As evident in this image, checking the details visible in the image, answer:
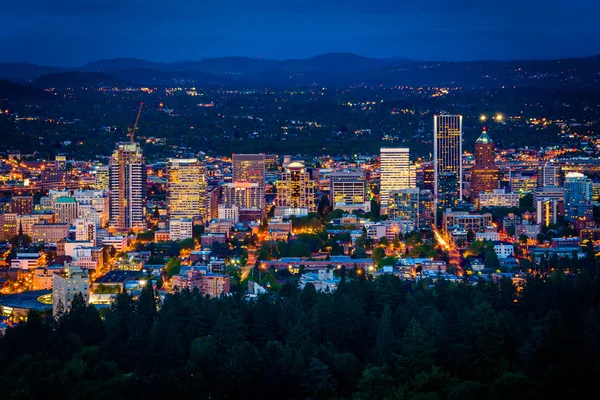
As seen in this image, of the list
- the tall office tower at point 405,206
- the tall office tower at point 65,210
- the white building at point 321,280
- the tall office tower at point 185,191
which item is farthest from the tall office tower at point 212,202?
the white building at point 321,280

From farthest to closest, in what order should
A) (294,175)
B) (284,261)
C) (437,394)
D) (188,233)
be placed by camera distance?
1. (294,175)
2. (188,233)
3. (284,261)
4. (437,394)

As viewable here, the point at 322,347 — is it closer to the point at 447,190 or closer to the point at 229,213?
the point at 229,213

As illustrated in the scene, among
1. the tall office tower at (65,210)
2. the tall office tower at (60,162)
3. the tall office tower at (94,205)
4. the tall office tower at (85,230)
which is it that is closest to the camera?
the tall office tower at (85,230)

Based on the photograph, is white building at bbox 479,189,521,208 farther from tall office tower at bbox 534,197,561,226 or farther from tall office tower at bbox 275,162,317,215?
tall office tower at bbox 275,162,317,215

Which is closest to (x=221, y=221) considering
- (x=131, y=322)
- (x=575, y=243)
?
(x=575, y=243)

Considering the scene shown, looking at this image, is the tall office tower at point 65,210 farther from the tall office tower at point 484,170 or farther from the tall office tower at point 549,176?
the tall office tower at point 549,176

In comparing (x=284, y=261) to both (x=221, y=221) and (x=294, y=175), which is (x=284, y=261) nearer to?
(x=221, y=221)

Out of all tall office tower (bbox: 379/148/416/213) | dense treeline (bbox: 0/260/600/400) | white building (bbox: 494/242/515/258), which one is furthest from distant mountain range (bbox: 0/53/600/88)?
dense treeline (bbox: 0/260/600/400)
